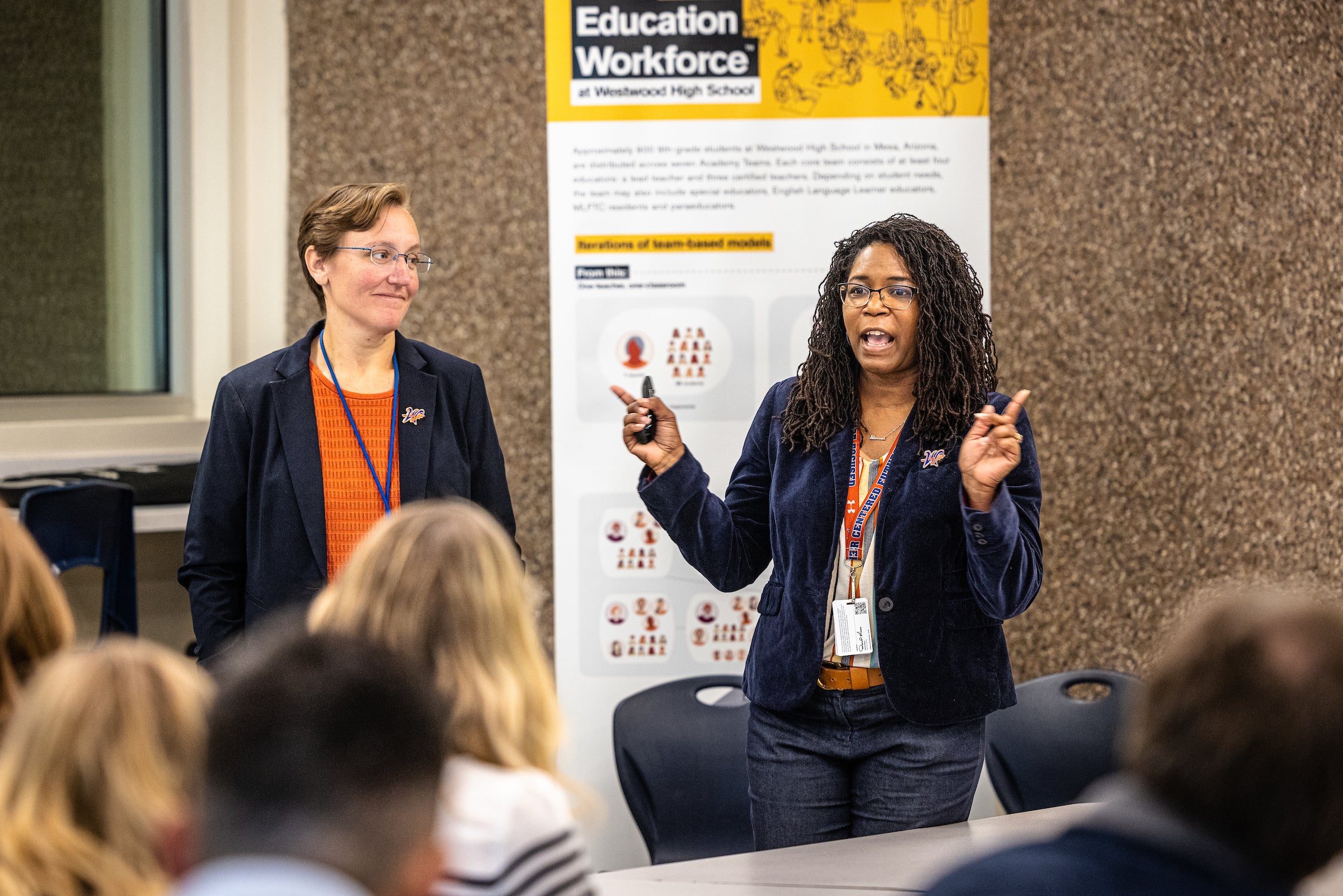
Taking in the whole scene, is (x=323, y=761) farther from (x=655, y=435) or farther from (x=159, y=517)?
(x=159, y=517)

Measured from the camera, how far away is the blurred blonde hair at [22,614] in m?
1.28

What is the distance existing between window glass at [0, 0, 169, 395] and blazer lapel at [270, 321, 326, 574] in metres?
1.67

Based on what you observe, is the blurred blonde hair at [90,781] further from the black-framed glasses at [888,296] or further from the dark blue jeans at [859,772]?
the black-framed glasses at [888,296]

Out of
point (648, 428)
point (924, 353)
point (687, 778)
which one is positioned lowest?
point (687, 778)

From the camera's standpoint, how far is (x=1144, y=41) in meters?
3.46

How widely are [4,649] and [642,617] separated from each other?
2050mm

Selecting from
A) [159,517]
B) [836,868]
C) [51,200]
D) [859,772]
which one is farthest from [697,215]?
[51,200]

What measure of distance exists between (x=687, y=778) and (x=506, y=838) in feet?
6.00

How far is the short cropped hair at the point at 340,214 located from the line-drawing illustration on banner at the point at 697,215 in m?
0.79

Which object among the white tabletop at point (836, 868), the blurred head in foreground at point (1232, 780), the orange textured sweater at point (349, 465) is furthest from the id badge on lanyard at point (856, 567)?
the blurred head in foreground at point (1232, 780)

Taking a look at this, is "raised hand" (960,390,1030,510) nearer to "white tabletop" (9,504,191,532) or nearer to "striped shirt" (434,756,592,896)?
"striped shirt" (434,756,592,896)

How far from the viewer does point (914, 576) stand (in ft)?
7.02

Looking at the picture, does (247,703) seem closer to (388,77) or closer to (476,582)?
(476,582)

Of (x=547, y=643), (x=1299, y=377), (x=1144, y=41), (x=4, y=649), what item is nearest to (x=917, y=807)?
(x=4, y=649)
